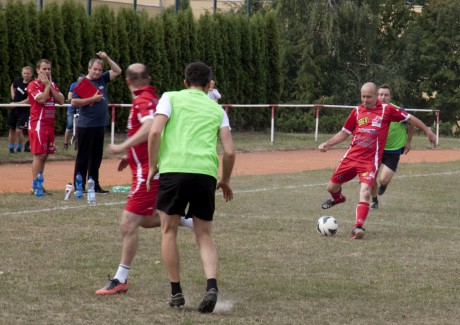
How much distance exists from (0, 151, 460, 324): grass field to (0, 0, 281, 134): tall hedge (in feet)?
44.2

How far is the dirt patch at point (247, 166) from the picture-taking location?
59.9ft

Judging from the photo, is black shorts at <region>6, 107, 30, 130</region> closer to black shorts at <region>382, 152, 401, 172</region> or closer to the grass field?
the grass field

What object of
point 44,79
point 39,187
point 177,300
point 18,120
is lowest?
point 39,187

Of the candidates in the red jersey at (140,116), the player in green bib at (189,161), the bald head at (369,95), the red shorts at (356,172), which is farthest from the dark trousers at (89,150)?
the player in green bib at (189,161)

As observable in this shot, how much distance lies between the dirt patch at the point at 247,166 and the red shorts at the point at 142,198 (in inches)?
327

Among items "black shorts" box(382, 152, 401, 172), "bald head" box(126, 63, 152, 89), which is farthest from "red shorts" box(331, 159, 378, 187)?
"bald head" box(126, 63, 152, 89)

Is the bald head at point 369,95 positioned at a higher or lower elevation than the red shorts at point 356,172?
higher

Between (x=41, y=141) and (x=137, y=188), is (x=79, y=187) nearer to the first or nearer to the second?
(x=41, y=141)

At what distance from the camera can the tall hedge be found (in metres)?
28.1

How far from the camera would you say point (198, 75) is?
7.72m

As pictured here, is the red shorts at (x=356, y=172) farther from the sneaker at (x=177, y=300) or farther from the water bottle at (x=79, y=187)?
the sneaker at (x=177, y=300)

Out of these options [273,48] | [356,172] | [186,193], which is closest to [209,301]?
[186,193]

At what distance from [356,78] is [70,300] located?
46374 mm

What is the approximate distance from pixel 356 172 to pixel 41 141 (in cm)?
510
